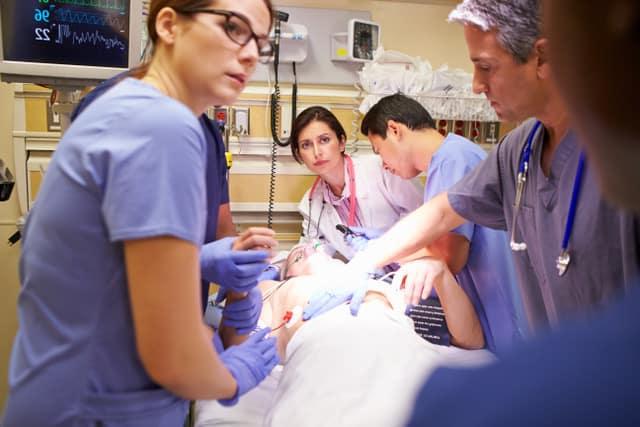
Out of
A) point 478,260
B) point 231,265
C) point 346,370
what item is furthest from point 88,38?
point 478,260

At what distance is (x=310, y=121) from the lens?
119 inches

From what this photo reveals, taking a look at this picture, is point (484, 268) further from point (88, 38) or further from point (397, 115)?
point (88, 38)

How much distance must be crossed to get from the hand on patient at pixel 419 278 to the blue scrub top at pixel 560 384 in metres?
1.68

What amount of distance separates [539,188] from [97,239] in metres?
1.16

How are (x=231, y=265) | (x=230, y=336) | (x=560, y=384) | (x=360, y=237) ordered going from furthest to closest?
(x=360, y=237)
(x=230, y=336)
(x=231, y=265)
(x=560, y=384)

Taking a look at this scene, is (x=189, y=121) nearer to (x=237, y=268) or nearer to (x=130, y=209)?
(x=130, y=209)

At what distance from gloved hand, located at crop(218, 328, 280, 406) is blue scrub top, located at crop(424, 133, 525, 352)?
3.78ft

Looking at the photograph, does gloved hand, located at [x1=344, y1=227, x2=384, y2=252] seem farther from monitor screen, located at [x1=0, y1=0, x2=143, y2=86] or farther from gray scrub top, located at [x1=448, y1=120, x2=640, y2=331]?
monitor screen, located at [x1=0, y1=0, x2=143, y2=86]

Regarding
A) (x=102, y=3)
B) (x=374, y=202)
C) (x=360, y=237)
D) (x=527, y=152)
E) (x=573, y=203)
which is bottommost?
(x=360, y=237)

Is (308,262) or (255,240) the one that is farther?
(308,262)

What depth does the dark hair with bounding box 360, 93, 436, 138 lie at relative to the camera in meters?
2.67

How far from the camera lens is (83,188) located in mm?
852

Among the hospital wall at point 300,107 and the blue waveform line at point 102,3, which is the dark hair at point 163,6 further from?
the hospital wall at point 300,107

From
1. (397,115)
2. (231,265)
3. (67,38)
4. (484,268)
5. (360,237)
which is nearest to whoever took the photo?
(231,265)
